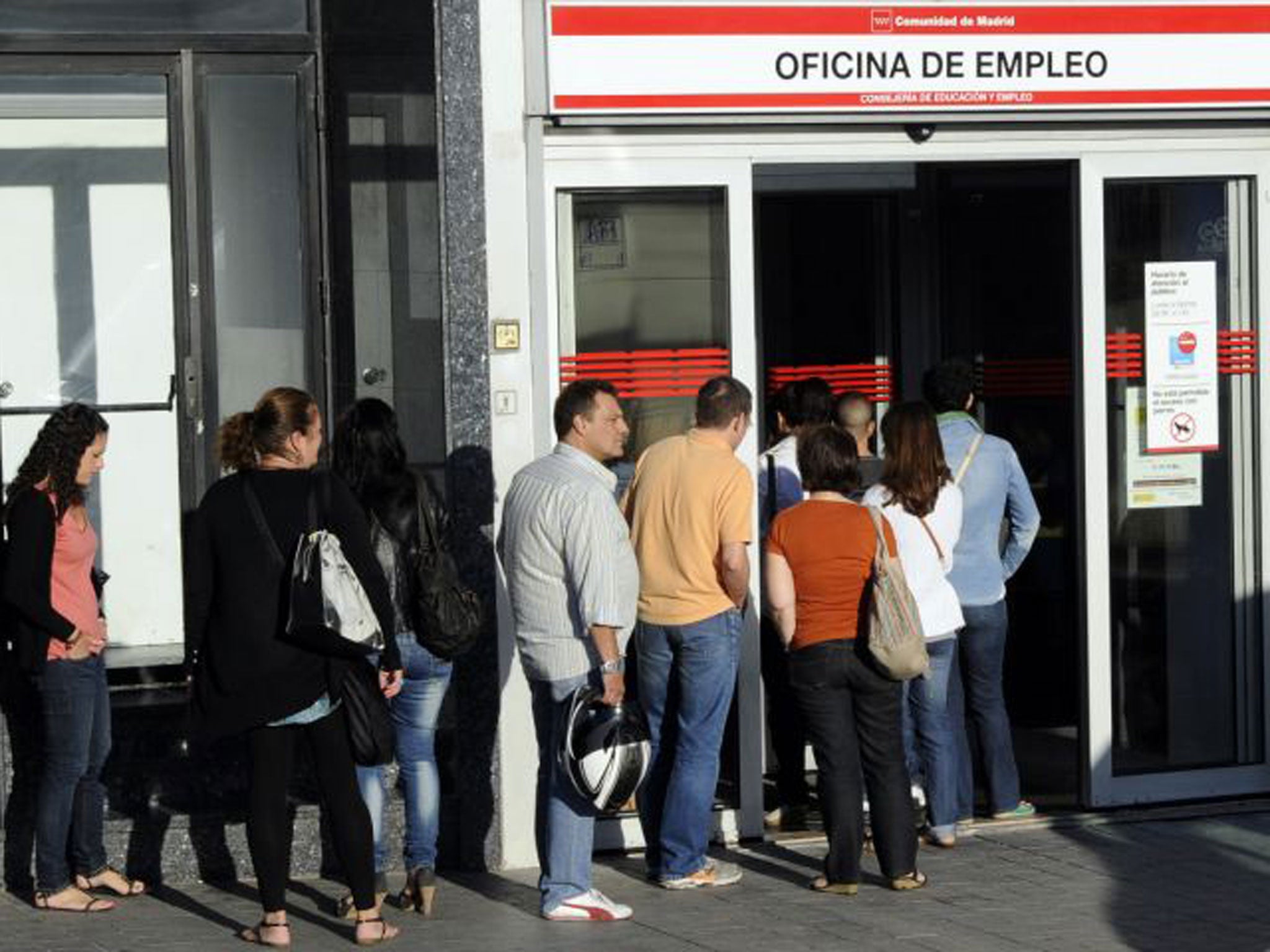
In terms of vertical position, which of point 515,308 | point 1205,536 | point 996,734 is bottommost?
point 996,734

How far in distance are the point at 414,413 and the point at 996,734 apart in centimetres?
253

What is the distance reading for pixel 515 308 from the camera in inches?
372

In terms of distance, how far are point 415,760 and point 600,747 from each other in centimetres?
73

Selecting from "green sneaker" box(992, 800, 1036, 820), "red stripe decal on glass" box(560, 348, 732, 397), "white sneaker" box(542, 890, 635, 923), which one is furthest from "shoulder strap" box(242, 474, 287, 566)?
"green sneaker" box(992, 800, 1036, 820)

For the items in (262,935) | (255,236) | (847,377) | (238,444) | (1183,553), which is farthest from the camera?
(847,377)

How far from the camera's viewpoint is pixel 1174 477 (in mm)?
10422

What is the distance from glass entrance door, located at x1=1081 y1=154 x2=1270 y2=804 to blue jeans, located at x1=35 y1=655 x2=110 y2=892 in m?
3.93

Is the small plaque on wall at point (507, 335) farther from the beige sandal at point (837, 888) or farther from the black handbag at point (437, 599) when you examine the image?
the beige sandal at point (837, 888)

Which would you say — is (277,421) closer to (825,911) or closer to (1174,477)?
(825,911)

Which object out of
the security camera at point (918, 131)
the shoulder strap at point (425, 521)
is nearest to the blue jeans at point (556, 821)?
the shoulder strap at point (425, 521)

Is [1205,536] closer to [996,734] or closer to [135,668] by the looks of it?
[996,734]

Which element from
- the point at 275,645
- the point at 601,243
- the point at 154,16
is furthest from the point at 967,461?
the point at 154,16

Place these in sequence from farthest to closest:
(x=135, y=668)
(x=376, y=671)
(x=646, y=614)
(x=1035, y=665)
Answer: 1. (x=1035, y=665)
2. (x=135, y=668)
3. (x=646, y=614)
4. (x=376, y=671)

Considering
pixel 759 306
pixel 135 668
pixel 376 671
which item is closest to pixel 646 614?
pixel 376 671
